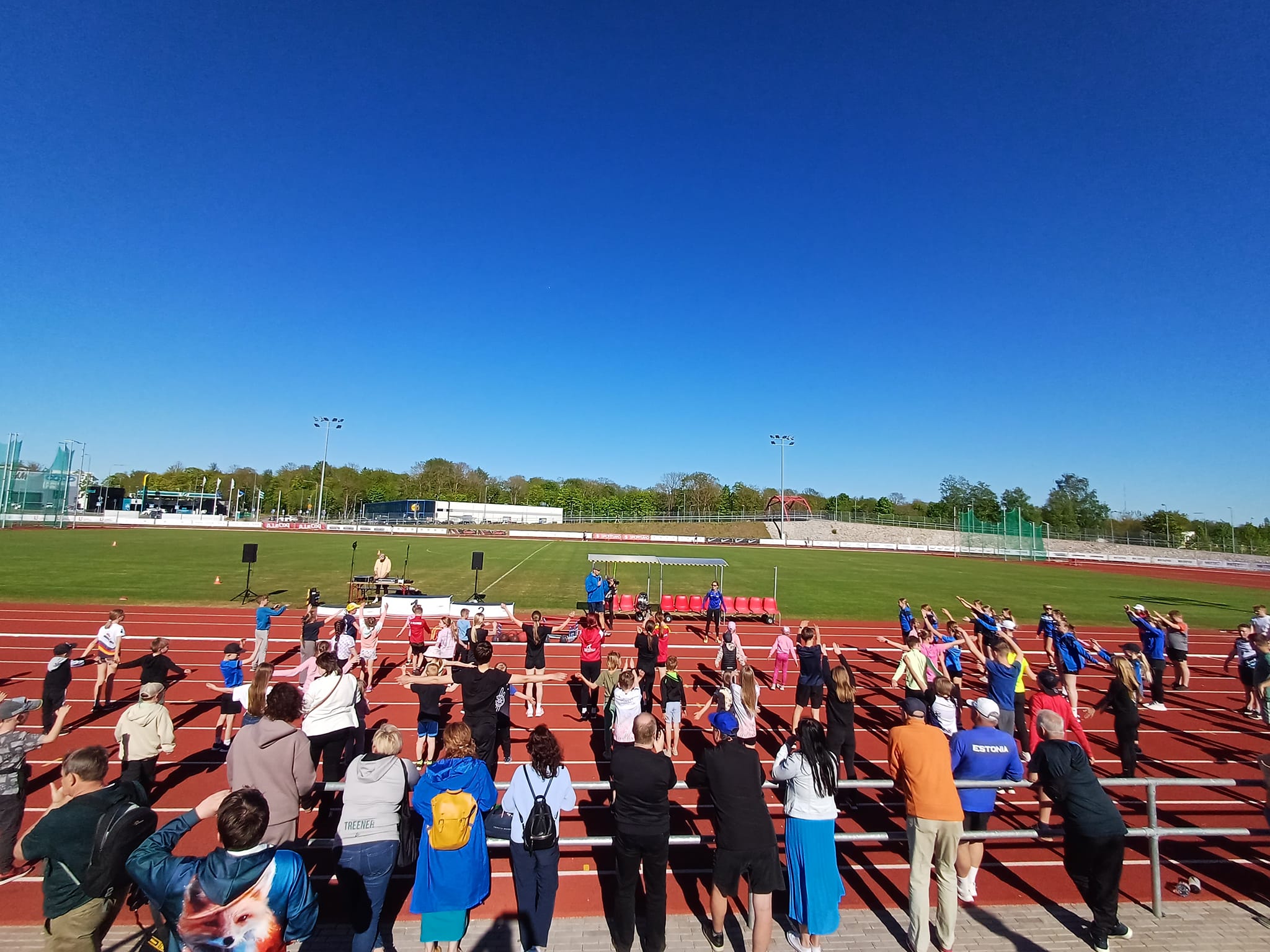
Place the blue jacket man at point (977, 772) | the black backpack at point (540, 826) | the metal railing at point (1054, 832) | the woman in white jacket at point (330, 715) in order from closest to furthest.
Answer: the black backpack at point (540, 826) < the metal railing at point (1054, 832) < the blue jacket man at point (977, 772) < the woman in white jacket at point (330, 715)

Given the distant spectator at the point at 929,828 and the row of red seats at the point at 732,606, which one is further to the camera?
the row of red seats at the point at 732,606

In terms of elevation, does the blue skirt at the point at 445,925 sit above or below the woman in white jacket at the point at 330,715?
below

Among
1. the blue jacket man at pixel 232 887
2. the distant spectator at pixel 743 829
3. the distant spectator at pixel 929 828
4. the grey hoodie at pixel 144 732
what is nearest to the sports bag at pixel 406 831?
the blue jacket man at pixel 232 887

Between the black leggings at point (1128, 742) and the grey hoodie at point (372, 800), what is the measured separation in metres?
9.54

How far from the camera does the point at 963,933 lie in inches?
210

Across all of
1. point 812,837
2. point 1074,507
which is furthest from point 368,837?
point 1074,507

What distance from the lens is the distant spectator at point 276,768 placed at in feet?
15.8

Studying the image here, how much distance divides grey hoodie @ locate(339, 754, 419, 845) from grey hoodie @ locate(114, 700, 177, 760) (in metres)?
3.25

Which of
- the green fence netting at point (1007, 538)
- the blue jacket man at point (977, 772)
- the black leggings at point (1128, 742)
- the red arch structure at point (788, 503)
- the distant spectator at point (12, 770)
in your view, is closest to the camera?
the distant spectator at point (12, 770)

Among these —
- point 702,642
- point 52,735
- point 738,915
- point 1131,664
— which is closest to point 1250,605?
point 702,642

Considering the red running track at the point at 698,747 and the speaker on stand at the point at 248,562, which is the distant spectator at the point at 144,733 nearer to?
the red running track at the point at 698,747

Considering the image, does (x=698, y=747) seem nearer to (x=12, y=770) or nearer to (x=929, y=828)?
(x=929, y=828)

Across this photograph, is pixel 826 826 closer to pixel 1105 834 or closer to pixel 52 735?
pixel 1105 834

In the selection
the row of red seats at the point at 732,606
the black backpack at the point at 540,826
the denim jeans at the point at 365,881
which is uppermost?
the black backpack at the point at 540,826
